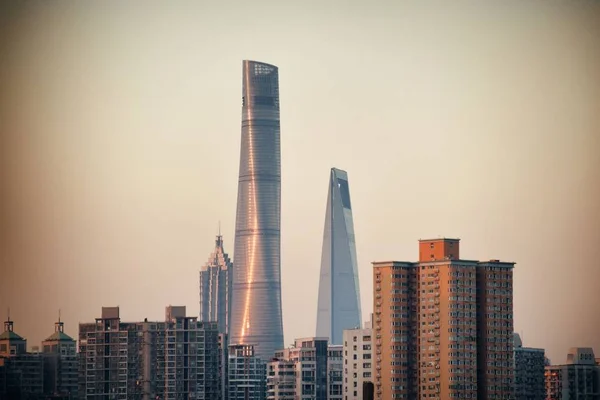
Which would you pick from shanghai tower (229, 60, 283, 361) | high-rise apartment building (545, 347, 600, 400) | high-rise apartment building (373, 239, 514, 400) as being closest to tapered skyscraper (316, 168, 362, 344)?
shanghai tower (229, 60, 283, 361)

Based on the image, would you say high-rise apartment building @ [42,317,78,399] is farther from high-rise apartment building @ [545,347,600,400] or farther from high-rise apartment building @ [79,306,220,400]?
high-rise apartment building @ [545,347,600,400]

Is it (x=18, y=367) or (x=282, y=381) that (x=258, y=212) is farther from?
(x=18, y=367)

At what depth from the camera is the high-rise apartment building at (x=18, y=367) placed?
66625 millimetres

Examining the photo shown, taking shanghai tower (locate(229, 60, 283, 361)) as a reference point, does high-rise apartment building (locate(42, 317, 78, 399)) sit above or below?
below

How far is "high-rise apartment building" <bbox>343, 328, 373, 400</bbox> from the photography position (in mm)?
64438

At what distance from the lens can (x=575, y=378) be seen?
71.4 m

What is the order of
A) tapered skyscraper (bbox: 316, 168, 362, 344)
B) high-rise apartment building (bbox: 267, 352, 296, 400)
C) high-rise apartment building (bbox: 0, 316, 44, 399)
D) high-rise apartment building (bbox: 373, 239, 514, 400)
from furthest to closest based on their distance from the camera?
tapered skyscraper (bbox: 316, 168, 362, 344), high-rise apartment building (bbox: 267, 352, 296, 400), high-rise apartment building (bbox: 0, 316, 44, 399), high-rise apartment building (bbox: 373, 239, 514, 400)

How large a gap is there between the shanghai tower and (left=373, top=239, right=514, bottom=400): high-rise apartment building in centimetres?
5763

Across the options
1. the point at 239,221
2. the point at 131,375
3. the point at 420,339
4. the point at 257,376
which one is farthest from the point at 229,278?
the point at 420,339

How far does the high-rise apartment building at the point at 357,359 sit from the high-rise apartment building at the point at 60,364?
10.5m

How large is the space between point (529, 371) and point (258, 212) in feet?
174

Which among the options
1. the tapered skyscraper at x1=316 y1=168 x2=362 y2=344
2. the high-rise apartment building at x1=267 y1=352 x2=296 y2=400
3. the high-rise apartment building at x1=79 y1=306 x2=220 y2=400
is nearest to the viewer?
the high-rise apartment building at x1=79 y1=306 x2=220 y2=400

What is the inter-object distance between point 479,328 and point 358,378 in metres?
7.00

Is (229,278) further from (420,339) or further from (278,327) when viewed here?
(420,339)
